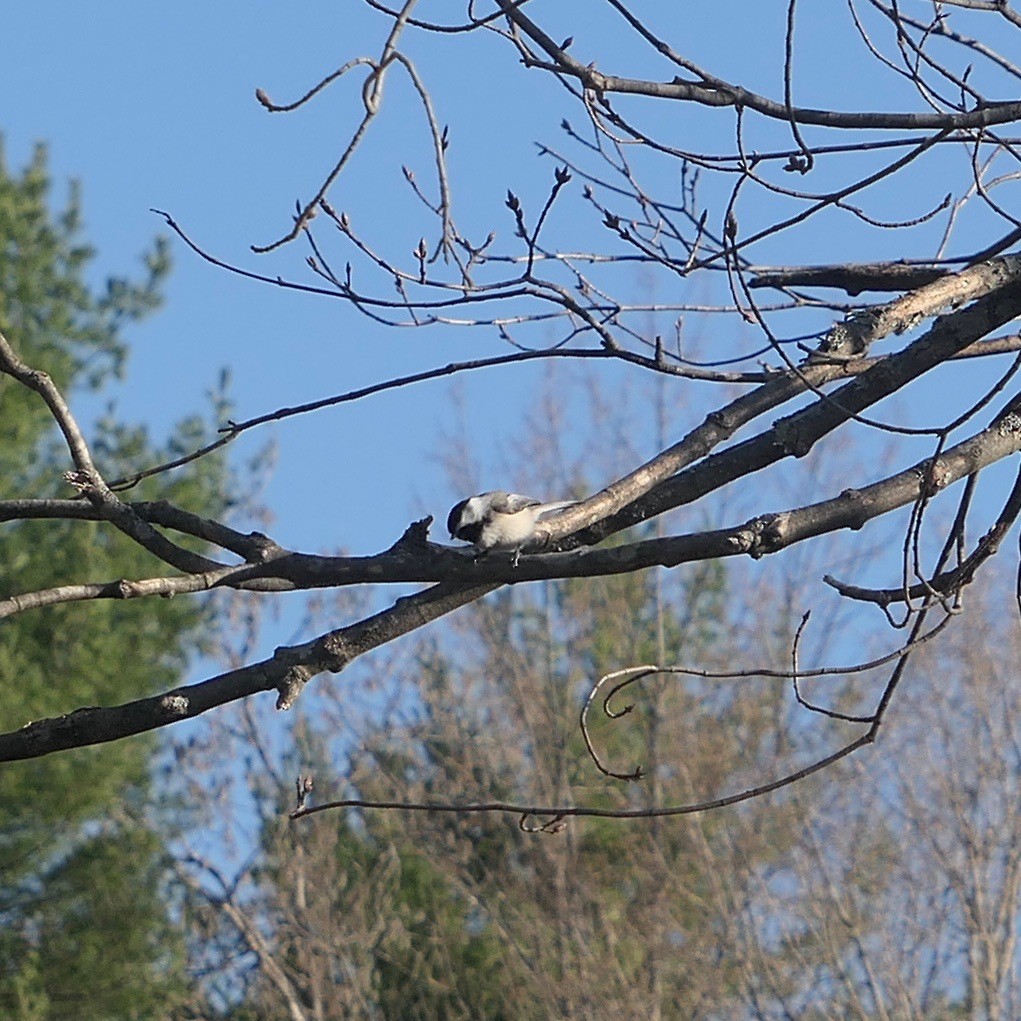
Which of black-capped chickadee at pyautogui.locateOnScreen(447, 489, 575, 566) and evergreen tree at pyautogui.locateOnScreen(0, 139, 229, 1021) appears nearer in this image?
black-capped chickadee at pyautogui.locateOnScreen(447, 489, 575, 566)

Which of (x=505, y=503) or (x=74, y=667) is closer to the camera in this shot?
(x=505, y=503)

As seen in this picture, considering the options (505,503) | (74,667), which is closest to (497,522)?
(505,503)

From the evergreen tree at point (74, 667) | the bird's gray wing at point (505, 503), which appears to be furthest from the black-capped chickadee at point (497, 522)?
the evergreen tree at point (74, 667)

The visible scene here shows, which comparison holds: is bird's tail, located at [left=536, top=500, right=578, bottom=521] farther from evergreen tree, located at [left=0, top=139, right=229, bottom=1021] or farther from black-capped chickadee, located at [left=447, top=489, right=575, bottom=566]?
evergreen tree, located at [left=0, top=139, right=229, bottom=1021]

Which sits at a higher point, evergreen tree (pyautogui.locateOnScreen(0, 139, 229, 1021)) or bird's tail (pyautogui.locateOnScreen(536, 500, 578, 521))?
evergreen tree (pyautogui.locateOnScreen(0, 139, 229, 1021))

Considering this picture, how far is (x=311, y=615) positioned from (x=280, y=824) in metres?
1.99

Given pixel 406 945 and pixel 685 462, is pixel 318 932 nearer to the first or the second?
pixel 406 945

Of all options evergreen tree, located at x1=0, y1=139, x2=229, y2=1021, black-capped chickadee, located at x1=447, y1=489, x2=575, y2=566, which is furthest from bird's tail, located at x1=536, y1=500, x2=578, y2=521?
evergreen tree, located at x1=0, y1=139, x2=229, y2=1021

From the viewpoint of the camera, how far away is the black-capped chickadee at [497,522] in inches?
83.7

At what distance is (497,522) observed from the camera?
6.98ft

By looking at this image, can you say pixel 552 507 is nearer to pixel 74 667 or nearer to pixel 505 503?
pixel 505 503

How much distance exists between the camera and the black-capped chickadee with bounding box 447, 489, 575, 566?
213cm

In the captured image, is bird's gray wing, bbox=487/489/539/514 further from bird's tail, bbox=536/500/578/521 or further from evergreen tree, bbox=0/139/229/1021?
evergreen tree, bbox=0/139/229/1021

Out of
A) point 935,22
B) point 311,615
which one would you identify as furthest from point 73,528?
point 935,22
